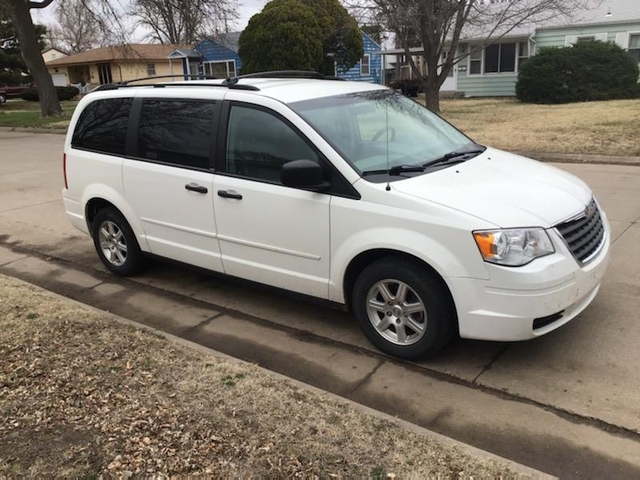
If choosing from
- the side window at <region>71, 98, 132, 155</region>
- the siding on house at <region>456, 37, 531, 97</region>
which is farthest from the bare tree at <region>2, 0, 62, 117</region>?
the side window at <region>71, 98, 132, 155</region>

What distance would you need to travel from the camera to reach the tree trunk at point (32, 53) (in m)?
23.6

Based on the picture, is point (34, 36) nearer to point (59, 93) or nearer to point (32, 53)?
point (32, 53)

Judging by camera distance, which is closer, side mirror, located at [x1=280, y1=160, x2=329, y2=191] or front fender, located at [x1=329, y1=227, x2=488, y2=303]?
front fender, located at [x1=329, y1=227, x2=488, y2=303]

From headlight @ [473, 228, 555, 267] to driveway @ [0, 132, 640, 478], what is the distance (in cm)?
83

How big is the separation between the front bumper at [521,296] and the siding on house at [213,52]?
36651 millimetres

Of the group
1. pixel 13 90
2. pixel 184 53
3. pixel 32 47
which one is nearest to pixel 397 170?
pixel 32 47

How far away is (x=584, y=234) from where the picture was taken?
378 centimetres

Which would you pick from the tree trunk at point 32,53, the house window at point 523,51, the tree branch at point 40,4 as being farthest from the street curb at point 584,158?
the tree branch at point 40,4

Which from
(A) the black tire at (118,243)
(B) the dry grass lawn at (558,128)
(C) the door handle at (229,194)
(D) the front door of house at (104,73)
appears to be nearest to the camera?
(C) the door handle at (229,194)

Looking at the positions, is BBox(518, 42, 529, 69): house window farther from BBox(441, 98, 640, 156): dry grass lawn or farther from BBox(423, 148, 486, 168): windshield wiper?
BBox(423, 148, 486, 168): windshield wiper

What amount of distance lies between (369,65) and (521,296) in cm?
3775

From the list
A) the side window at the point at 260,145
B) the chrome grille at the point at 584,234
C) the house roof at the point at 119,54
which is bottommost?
the chrome grille at the point at 584,234

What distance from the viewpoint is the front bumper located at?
11.1ft

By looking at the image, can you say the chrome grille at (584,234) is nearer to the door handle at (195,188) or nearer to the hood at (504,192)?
the hood at (504,192)
